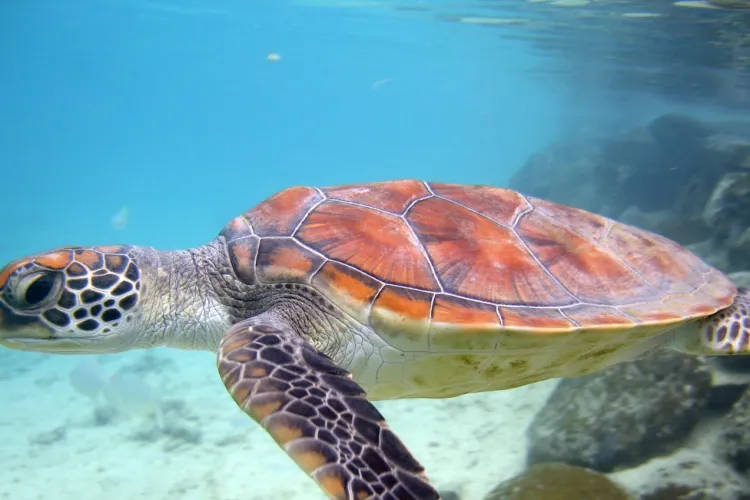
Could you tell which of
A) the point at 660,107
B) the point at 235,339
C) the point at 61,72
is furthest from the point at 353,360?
the point at 61,72

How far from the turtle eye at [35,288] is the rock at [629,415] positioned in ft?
15.9

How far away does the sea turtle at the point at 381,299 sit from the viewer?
262cm

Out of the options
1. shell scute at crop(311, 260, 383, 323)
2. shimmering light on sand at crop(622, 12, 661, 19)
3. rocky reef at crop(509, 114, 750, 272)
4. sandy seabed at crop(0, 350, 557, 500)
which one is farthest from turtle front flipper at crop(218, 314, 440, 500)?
shimmering light on sand at crop(622, 12, 661, 19)

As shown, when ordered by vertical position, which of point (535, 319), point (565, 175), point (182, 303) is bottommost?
point (565, 175)

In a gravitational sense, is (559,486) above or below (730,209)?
below

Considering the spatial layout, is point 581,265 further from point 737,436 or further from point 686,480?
point 737,436

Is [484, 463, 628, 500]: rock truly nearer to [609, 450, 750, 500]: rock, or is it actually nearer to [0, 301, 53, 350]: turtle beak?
[609, 450, 750, 500]: rock

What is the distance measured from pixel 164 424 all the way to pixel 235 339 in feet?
21.5

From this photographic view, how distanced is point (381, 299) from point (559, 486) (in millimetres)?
2758

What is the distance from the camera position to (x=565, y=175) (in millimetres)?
21234

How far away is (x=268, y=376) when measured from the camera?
2.19 meters

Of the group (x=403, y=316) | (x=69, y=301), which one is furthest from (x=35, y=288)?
(x=403, y=316)

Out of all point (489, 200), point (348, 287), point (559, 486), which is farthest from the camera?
point (559, 486)

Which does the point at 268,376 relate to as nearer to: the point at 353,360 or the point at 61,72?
the point at 353,360
